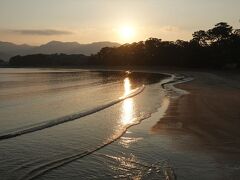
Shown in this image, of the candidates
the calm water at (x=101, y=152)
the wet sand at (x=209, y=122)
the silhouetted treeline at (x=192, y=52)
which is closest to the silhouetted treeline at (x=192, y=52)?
the silhouetted treeline at (x=192, y=52)

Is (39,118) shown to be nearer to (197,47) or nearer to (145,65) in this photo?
(197,47)

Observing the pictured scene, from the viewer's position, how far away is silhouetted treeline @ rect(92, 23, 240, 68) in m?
100

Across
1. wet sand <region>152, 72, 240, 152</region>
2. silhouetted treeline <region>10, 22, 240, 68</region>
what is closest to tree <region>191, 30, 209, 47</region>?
silhouetted treeline <region>10, 22, 240, 68</region>

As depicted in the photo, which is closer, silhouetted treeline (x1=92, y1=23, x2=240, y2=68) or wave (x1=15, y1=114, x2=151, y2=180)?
wave (x1=15, y1=114, x2=151, y2=180)

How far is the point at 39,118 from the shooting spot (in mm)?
19859

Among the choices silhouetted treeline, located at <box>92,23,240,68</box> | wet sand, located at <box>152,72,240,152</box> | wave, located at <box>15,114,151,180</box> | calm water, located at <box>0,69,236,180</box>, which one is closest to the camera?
wave, located at <box>15,114,151,180</box>

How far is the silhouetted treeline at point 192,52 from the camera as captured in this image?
10023cm

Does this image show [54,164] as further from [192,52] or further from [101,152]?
[192,52]

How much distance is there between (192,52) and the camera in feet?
359

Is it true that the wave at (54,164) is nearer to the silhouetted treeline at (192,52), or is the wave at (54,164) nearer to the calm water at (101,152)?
the calm water at (101,152)

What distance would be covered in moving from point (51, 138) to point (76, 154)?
2.85 metres

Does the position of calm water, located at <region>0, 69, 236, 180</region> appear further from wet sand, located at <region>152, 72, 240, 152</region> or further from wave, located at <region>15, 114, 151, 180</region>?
wet sand, located at <region>152, 72, 240, 152</region>

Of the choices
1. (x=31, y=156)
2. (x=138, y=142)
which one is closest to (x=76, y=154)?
(x=31, y=156)

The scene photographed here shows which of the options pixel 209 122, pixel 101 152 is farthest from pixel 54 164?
pixel 209 122
